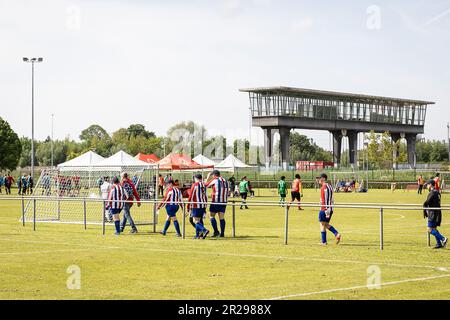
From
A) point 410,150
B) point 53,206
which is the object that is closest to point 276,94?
point 410,150

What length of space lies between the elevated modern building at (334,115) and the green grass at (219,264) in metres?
75.2

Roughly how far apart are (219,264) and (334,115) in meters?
94.5

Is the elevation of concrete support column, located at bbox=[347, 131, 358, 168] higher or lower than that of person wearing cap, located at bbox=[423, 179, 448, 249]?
higher

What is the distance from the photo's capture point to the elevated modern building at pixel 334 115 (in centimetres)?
10344

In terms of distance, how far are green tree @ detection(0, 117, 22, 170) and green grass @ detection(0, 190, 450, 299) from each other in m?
79.7

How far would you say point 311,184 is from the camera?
84.4 metres

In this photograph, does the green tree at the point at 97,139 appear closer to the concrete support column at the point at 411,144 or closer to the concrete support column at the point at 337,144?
the concrete support column at the point at 337,144

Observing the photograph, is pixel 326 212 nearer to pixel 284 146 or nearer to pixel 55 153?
pixel 284 146

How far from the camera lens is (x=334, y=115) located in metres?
111

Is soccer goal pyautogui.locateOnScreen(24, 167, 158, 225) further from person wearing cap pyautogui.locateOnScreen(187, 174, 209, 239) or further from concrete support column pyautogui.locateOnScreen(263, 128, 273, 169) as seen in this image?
concrete support column pyautogui.locateOnScreen(263, 128, 273, 169)

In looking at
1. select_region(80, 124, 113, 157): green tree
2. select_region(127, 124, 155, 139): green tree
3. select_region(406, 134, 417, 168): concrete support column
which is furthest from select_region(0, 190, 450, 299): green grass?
select_region(127, 124, 155, 139): green tree

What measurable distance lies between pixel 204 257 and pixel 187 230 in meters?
8.83

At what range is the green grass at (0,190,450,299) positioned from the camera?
14.0 m

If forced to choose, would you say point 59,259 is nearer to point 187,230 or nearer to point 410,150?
point 187,230
